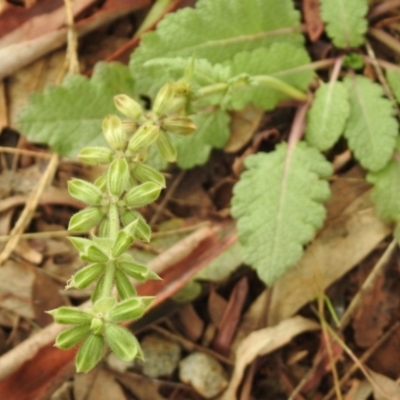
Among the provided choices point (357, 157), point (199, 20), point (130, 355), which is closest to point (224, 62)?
point (199, 20)

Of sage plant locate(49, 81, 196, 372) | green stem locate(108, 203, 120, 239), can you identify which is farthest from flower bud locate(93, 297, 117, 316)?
green stem locate(108, 203, 120, 239)

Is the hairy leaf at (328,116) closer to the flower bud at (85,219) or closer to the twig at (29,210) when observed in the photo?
the twig at (29,210)

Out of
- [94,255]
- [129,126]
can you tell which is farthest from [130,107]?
[94,255]

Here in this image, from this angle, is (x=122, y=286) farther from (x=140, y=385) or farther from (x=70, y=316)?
(x=140, y=385)

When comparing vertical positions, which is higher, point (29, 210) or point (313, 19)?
point (313, 19)

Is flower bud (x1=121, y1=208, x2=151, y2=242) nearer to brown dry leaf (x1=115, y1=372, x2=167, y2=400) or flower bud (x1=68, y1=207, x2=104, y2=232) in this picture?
flower bud (x1=68, y1=207, x2=104, y2=232)

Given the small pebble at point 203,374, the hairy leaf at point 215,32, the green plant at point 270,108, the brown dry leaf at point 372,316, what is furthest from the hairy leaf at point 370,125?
the small pebble at point 203,374
